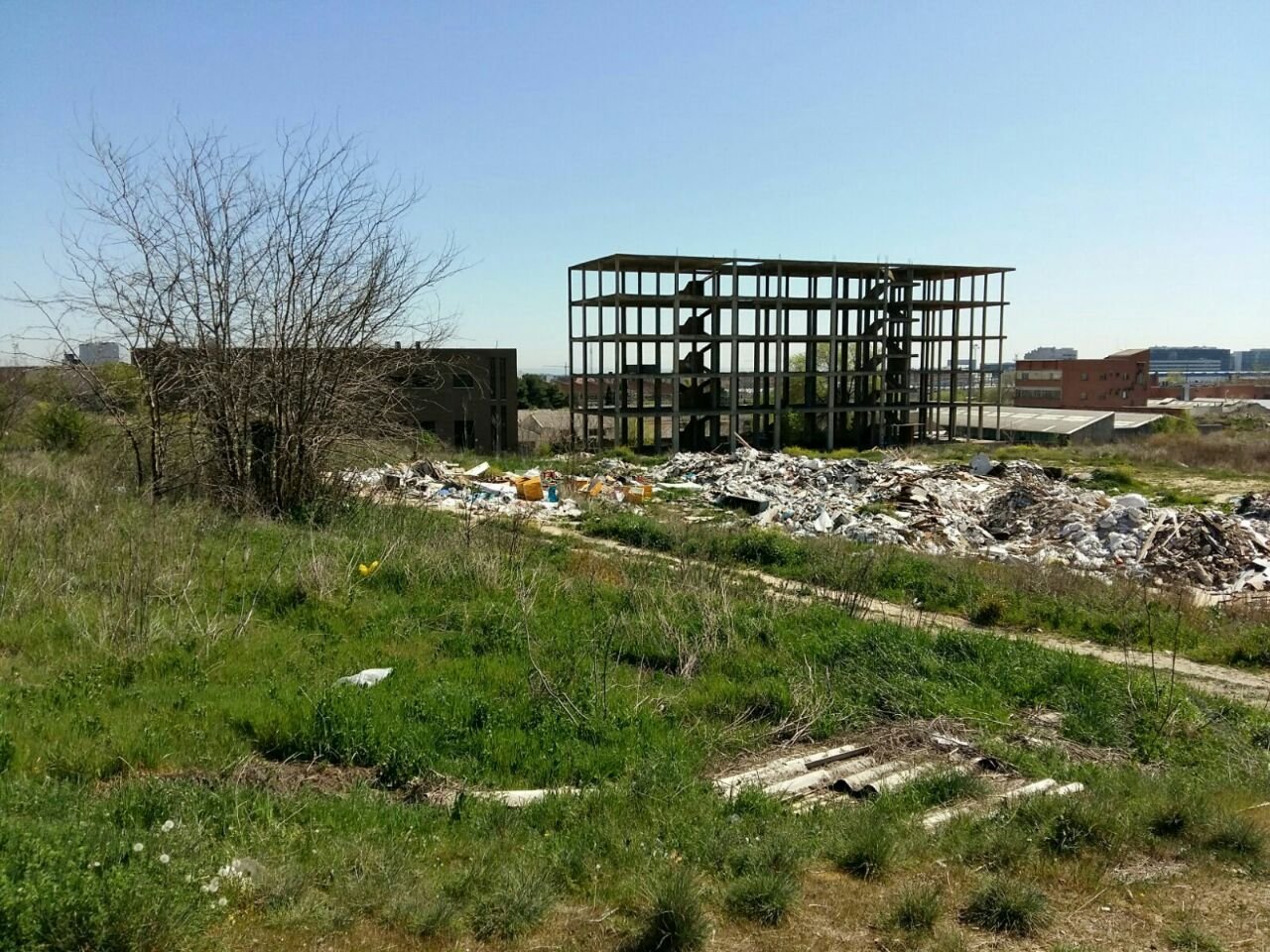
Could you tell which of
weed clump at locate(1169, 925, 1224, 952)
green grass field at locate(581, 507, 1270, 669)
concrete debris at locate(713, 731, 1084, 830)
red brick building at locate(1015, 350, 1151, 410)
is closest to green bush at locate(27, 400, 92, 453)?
green grass field at locate(581, 507, 1270, 669)

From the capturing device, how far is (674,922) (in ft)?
11.5

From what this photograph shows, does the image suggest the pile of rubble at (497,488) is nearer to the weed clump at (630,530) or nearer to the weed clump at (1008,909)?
the weed clump at (630,530)

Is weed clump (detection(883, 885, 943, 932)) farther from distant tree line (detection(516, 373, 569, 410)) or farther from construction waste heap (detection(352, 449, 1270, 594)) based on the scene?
distant tree line (detection(516, 373, 569, 410))

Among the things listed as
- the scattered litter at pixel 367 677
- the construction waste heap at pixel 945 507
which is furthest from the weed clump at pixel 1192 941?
the construction waste heap at pixel 945 507

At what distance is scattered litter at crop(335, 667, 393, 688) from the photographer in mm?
6242

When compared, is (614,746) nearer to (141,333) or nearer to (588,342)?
(141,333)

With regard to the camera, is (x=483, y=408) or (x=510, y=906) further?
(x=483, y=408)

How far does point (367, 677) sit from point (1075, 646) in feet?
21.9

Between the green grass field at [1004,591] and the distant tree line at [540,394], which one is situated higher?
the distant tree line at [540,394]

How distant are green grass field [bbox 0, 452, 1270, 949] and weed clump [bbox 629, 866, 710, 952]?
0.5 inches

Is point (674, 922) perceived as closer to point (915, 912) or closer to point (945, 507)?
point (915, 912)

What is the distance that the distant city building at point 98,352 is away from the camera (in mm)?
13565

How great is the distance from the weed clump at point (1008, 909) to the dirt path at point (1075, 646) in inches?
134

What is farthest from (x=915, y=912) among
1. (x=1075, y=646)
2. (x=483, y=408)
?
(x=483, y=408)
